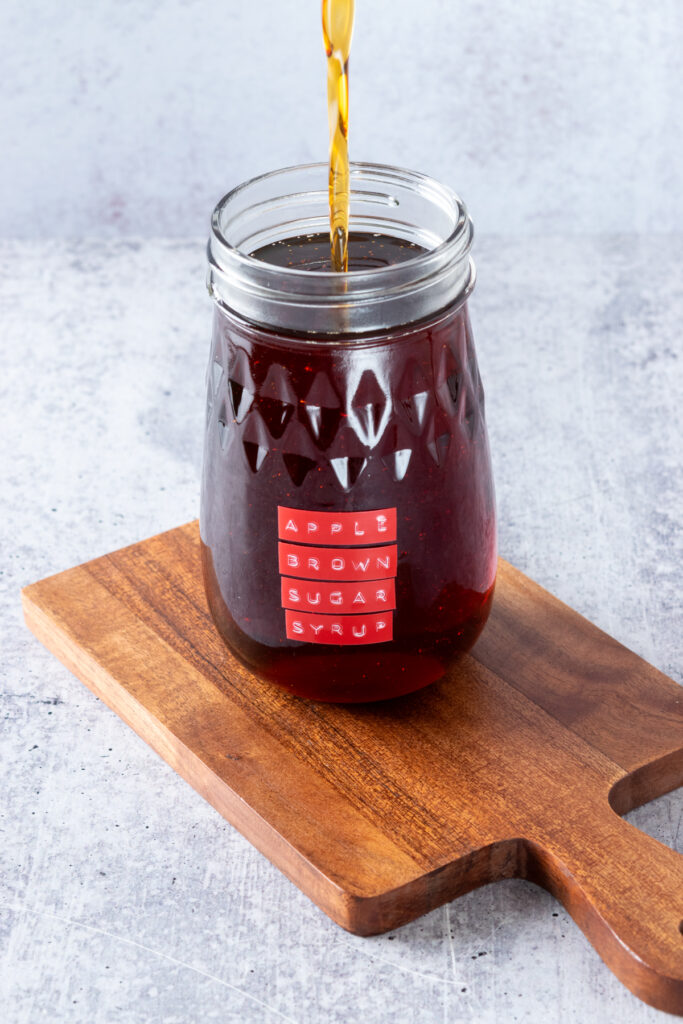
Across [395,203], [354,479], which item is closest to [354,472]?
[354,479]

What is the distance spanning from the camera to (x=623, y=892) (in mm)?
821

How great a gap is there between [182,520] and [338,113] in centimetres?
51

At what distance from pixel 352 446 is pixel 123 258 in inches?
40.2

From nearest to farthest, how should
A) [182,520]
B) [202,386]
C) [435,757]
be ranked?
[435,757] → [182,520] → [202,386]

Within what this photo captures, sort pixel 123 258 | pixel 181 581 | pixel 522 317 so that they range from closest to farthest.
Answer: pixel 181 581 < pixel 522 317 < pixel 123 258

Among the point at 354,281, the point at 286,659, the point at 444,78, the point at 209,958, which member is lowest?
the point at 209,958

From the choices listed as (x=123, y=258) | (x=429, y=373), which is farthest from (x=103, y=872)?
(x=123, y=258)

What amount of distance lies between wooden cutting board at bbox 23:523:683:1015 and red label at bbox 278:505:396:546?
0.52ft

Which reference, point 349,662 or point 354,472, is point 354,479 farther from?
point 349,662

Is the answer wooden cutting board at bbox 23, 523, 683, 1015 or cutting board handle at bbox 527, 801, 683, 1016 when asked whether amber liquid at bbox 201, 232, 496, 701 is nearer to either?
wooden cutting board at bbox 23, 523, 683, 1015

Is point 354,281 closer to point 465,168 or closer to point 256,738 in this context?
point 256,738

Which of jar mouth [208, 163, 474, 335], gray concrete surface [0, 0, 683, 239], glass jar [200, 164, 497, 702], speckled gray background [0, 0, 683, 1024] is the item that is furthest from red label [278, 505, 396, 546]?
gray concrete surface [0, 0, 683, 239]

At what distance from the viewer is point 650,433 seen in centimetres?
141

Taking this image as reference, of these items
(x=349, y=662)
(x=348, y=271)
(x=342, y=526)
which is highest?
(x=348, y=271)
